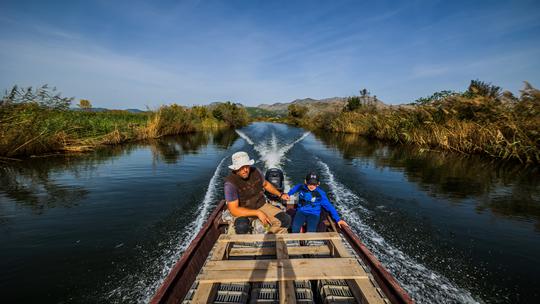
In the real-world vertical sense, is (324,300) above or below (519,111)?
below

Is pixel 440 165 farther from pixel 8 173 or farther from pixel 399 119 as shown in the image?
pixel 8 173

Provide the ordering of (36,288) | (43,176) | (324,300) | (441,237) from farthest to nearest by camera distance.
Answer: (43,176) → (441,237) → (36,288) → (324,300)

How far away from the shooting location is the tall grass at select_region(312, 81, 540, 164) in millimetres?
12969

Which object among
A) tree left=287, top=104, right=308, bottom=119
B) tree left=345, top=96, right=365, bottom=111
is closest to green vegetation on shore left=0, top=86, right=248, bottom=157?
tree left=345, top=96, right=365, bottom=111

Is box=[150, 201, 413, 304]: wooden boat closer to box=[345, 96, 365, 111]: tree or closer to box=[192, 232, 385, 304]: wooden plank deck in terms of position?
box=[192, 232, 385, 304]: wooden plank deck

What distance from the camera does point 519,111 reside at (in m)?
13.7

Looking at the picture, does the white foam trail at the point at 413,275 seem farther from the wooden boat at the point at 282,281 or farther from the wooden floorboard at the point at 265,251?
the wooden floorboard at the point at 265,251

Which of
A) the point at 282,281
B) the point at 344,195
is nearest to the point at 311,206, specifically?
the point at 282,281

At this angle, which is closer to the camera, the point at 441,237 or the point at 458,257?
the point at 458,257

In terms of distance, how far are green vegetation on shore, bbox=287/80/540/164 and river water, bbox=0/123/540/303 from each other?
2.03 m

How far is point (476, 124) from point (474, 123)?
0.14 m

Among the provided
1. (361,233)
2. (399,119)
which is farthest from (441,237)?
(399,119)

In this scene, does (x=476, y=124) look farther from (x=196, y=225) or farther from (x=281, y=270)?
(x=281, y=270)

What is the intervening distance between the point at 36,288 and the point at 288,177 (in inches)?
332
